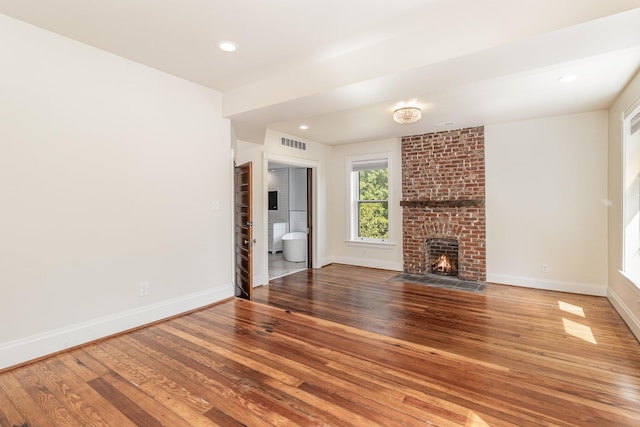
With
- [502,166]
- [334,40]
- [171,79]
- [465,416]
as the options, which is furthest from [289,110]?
[502,166]

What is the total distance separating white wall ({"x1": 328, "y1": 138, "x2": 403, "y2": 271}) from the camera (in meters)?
6.02

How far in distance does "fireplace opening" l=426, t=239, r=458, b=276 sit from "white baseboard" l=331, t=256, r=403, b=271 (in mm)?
593

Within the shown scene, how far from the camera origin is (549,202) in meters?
4.65

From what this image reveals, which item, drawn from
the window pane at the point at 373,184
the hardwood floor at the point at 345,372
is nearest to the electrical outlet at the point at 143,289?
the hardwood floor at the point at 345,372

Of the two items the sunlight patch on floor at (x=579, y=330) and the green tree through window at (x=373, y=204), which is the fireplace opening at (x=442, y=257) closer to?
the green tree through window at (x=373, y=204)

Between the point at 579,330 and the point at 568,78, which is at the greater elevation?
the point at 568,78

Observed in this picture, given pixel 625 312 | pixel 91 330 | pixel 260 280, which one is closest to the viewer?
pixel 91 330

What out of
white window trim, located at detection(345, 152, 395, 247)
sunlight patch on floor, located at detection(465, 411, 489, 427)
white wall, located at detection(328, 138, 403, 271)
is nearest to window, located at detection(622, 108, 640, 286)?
sunlight patch on floor, located at detection(465, 411, 489, 427)

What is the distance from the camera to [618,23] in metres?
1.85

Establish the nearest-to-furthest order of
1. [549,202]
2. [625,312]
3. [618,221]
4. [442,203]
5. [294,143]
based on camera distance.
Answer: [625,312] < [618,221] < [549,202] < [442,203] < [294,143]

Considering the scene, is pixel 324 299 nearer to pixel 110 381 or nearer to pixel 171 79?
pixel 110 381

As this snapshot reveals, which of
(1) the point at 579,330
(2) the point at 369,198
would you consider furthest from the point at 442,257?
(1) the point at 579,330

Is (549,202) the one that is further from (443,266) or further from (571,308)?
(443,266)

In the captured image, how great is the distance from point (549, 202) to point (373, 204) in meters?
2.96
